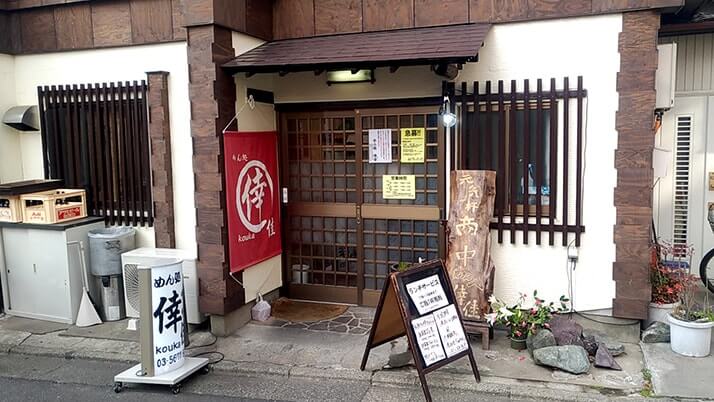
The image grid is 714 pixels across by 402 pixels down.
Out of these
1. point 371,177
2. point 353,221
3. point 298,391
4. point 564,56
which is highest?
point 564,56

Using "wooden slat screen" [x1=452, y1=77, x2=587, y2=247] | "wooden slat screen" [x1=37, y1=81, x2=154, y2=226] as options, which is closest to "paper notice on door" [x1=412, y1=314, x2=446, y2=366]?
"wooden slat screen" [x1=452, y1=77, x2=587, y2=247]

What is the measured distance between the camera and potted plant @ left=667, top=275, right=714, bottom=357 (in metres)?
5.48

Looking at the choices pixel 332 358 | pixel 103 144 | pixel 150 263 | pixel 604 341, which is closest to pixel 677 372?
pixel 604 341

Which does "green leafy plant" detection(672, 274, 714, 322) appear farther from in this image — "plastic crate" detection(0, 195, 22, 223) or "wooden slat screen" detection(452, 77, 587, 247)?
"plastic crate" detection(0, 195, 22, 223)

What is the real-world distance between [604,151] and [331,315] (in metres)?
3.70

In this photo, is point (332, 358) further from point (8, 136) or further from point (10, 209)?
point (8, 136)

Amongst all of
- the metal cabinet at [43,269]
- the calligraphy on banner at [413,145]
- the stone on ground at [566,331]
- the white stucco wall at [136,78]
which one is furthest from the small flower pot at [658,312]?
the metal cabinet at [43,269]

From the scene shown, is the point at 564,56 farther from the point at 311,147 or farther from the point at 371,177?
the point at 311,147

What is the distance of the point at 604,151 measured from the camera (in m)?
6.00

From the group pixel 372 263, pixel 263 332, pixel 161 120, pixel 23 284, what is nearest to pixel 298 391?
pixel 263 332

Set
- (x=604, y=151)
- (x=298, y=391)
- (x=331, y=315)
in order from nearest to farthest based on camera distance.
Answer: (x=298, y=391) < (x=604, y=151) < (x=331, y=315)

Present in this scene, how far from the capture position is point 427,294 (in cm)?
519

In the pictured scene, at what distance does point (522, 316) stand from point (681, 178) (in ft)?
10.9

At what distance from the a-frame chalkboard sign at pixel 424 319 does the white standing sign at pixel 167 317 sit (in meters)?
1.80
